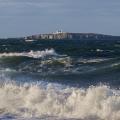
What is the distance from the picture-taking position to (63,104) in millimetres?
11547

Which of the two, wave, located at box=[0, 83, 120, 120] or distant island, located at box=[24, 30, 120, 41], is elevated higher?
wave, located at box=[0, 83, 120, 120]

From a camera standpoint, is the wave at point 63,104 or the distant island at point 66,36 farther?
the distant island at point 66,36

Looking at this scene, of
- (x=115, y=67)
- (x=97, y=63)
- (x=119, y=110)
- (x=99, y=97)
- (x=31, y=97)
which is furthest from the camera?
(x=97, y=63)

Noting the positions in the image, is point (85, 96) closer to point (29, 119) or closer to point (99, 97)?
point (99, 97)

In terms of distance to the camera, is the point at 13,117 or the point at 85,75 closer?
the point at 13,117

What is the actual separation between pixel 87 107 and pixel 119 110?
0.84 metres

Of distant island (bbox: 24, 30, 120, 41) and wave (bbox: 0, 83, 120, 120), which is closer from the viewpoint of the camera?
wave (bbox: 0, 83, 120, 120)

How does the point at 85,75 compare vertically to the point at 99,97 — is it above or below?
below

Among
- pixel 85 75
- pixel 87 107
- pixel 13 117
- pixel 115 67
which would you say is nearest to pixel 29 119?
pixel 13 117

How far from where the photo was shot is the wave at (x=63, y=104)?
420 inches

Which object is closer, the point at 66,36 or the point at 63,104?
A: the point at 63,104

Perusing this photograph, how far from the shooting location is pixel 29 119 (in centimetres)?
1073

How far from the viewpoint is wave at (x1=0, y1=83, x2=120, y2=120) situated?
10664 millimetres

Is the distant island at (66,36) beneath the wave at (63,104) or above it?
beneath
